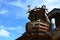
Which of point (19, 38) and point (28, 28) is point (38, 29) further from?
point (19, 38)

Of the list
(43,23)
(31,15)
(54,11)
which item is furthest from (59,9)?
(31,15)

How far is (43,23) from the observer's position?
99.9 ft

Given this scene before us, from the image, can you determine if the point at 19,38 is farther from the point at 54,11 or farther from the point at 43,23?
the point at 54,11

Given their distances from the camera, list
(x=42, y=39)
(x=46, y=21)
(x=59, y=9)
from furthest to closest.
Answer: (x=46, y=21) → (x=42, y=39) → (x=59, y=9)

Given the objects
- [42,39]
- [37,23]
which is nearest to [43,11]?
[37,23]

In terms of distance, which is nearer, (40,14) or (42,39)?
(42,39)

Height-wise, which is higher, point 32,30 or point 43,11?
point 43,11

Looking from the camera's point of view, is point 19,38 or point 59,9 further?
point 19,38

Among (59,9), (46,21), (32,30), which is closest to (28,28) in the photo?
(32,30)

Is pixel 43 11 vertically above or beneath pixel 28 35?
above

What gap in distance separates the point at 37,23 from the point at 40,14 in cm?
230

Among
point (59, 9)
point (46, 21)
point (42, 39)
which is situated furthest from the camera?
point (46, 21)

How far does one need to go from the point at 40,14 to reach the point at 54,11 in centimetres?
452

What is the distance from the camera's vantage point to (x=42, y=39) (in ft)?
94.9
